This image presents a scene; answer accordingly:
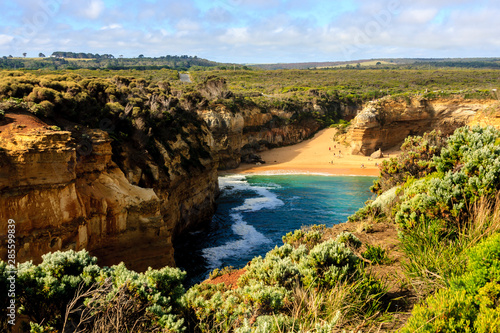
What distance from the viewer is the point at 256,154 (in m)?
48.8

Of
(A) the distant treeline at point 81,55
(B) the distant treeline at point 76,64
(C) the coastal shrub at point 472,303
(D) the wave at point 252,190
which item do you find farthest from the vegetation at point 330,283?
(A) the distant treeline at point 81,55

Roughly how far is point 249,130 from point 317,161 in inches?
418

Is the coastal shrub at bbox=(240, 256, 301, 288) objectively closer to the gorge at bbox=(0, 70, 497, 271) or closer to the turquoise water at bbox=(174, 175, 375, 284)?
the gorge at bbox=(0, 70, 497, 271)

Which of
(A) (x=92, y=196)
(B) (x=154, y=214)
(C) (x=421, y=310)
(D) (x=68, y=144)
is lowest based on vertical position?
(B) (x=154, y=214)

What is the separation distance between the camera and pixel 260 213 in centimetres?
2736

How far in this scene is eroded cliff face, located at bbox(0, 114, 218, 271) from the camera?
1031 cm

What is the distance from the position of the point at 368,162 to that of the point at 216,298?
137 feet

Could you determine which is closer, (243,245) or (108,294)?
(108,294)

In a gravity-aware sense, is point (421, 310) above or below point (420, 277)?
above

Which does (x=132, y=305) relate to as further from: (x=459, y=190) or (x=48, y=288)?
(x=459, y=190)

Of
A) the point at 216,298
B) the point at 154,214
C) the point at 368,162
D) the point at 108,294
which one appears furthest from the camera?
the point at 368,162

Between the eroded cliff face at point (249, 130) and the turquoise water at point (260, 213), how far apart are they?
4.96m

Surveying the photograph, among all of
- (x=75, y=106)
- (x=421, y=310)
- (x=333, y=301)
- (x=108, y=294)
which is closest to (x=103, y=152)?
(x=75, y=106)

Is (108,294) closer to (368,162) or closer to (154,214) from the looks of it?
(154,214)
